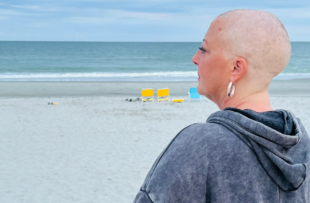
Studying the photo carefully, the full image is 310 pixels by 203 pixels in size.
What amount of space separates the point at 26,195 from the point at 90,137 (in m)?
3.59

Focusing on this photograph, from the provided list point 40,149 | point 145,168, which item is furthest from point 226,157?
point 40,149

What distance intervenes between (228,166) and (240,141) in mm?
68

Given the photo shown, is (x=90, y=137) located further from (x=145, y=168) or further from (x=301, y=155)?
(x=301, y=155)

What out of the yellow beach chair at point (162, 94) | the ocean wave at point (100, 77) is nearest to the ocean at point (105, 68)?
the ocean wave at point (100, 77)

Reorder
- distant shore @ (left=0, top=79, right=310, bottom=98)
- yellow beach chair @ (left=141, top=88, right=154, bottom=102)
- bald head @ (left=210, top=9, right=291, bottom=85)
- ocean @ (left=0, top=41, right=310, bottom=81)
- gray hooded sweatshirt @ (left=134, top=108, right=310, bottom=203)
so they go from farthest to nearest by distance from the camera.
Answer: ocean @ (left=0, top=41, right=310, bottom=81) → distant shore @ (left=0, top=79, right=310, bottom=98) → yellow beach chair @ (left=141, top=88, right=154, bottom=102) → bald head @ (left=210, top=9, right=291, bottom=85) → gray hooded sweatshirt @ (left=134, top=108, right=310, bottom=203)

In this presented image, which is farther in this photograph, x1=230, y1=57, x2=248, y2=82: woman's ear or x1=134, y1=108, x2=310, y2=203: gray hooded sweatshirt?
x1=230, y1=57, x2=248, y2=82: woman's ear

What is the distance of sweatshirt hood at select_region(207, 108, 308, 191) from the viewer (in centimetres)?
90

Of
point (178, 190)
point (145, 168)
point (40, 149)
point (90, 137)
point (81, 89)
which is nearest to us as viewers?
point (178, 190)

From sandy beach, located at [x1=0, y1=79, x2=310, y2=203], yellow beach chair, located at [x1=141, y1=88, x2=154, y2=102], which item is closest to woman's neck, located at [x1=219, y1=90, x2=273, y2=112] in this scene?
sandy beach, located at [x1=0, y1=79, x2=310, y2=203]

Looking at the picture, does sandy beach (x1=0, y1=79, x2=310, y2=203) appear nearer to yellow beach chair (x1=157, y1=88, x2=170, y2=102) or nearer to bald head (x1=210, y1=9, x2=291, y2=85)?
yellow beach chair (x1=157, y1=88, x2=170, y2=102)

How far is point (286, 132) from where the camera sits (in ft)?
3.12

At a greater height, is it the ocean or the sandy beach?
the sandy beach

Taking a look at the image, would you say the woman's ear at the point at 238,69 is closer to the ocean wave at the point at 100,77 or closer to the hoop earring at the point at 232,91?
the hoop earring at the point at 232,91

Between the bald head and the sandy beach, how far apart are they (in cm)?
478
